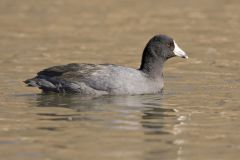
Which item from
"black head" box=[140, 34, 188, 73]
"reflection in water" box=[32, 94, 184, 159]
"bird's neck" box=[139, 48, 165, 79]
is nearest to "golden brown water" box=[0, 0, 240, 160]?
"reflection in water" box=[32, 94, 184, 159]

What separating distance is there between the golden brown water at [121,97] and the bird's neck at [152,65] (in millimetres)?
357

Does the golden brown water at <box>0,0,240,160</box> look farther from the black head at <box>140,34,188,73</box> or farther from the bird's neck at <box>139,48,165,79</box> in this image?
→ the black head at <box>140,34,188,73</box>

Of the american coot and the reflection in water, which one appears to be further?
the american coot

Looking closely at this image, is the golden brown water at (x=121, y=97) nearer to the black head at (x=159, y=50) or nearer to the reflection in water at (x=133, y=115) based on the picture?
the reflection in water at (x=133, y=115)

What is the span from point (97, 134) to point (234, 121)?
1966 mm

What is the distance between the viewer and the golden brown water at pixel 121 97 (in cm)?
933

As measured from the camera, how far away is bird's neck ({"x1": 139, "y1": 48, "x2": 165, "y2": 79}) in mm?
13695

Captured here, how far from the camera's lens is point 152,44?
13.8 meters

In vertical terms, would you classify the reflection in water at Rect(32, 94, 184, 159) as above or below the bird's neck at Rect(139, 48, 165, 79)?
below

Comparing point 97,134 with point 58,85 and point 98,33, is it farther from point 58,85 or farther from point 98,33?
point 98,33

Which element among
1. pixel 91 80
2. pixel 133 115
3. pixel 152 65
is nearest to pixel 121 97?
pixel 91 80

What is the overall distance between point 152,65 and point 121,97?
1090 millimetres

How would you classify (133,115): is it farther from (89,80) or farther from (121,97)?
(89,80)

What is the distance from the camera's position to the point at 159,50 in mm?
13852
